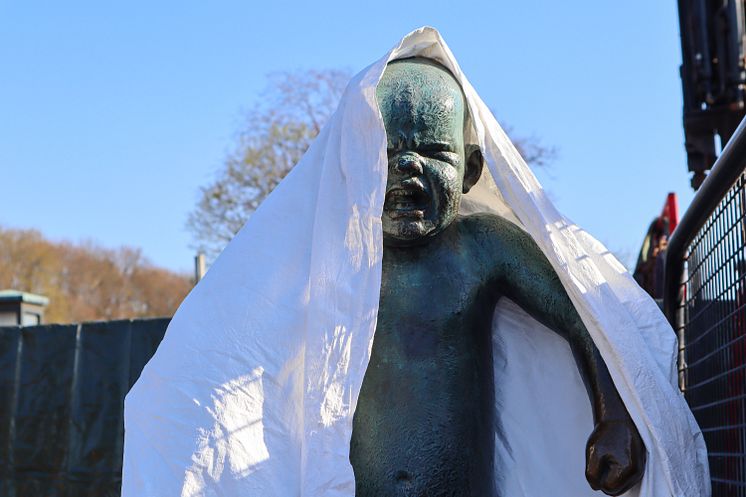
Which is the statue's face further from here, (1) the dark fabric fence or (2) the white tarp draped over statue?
(1) the dark fabric fence

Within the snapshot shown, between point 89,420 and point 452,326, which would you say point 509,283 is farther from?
point 89,420

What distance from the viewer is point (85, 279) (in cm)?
3744

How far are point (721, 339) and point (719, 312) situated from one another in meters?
0.06

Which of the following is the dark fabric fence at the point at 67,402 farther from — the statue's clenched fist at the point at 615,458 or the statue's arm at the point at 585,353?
the statue's clenched fist at the point at 615,458

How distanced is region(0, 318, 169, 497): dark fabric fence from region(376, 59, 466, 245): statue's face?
9.88ft

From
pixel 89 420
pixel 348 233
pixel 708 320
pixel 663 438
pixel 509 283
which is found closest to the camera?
pixel 663 438

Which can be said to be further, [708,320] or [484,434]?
[708,320]

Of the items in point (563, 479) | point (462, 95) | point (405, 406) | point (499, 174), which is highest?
point (462, 95)

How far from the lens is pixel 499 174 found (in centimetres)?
232

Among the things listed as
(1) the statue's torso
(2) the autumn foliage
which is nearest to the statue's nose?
(1) the statue's torso

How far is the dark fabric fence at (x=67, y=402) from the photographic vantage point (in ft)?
16.8

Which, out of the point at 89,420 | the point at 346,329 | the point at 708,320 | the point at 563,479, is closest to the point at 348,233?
the point at 346,329

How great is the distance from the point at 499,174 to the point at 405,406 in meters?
0.56

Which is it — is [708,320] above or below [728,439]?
above
